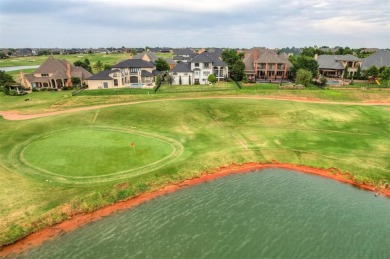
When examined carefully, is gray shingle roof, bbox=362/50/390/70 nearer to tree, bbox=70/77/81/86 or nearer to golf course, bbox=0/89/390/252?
golf course, bbox=0/89/390/252

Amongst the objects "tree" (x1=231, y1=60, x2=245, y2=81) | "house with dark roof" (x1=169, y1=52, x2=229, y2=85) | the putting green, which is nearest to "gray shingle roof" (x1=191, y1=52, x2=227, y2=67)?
"house with dark roof" (x1=169, y1=52, x2=229, y2=85)

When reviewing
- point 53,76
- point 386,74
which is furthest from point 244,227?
point 386,74

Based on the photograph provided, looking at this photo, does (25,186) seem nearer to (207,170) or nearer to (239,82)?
(207,170)

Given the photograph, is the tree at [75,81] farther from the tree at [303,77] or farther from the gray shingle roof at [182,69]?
the tree at [303,77]

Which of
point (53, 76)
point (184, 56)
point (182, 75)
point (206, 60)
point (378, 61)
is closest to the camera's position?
point (53, 76)

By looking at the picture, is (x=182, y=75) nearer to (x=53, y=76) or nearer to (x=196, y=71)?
(x=196, y=71)

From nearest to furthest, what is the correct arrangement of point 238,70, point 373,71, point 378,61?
point 373,71
point 238,70
point 378,61

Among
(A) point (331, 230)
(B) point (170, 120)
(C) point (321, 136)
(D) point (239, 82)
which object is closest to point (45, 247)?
(A) point (331, 230)
